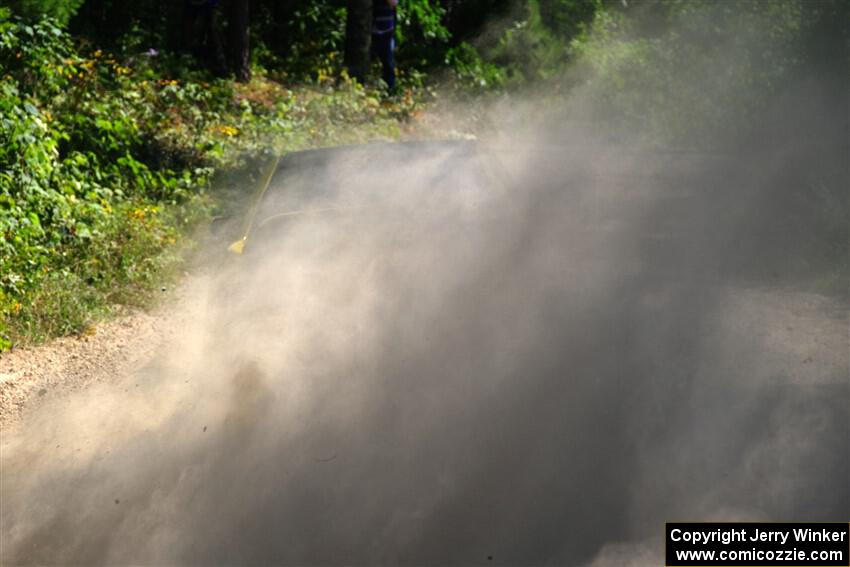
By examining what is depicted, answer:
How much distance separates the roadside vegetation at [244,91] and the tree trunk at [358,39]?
0.04 meters

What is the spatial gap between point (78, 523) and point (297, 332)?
1633 mm

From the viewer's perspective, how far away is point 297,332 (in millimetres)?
5848

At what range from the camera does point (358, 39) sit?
53.0 ft

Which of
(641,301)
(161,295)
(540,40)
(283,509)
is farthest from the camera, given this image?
(540,40)

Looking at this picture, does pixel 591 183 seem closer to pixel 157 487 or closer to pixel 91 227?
pixel 91 227

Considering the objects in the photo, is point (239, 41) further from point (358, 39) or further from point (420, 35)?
point (420, 35)

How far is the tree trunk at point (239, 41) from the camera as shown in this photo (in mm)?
15211

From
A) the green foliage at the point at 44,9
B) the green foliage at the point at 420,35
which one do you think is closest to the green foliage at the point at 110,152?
the green foliage at the point at 44,9

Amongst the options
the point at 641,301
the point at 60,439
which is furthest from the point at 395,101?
the point at 60,439

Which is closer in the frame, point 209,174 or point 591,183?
point 209,174

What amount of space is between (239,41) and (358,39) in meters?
2.07

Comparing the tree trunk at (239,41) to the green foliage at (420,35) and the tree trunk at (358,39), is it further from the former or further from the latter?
the green foliage at (420,35)

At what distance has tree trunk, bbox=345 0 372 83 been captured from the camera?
16.0 m

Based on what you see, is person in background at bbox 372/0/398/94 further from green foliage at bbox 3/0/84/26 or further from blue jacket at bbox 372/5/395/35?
green foliage at bbox 3/0/84/26
